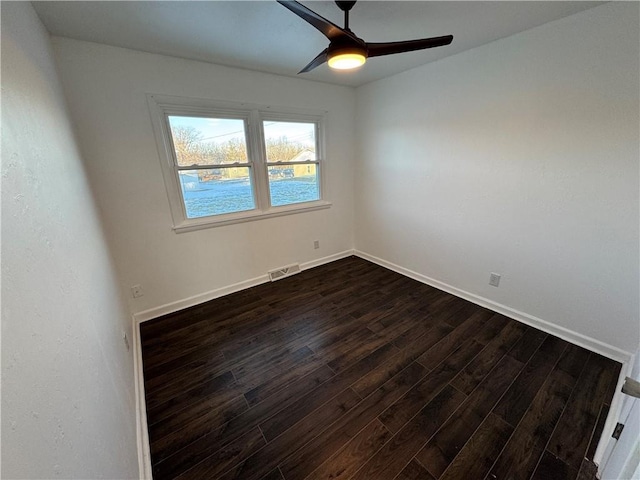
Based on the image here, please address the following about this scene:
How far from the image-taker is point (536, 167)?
2109mm

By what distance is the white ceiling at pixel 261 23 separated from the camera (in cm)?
158

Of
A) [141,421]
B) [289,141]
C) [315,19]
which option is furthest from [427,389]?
[289,141]

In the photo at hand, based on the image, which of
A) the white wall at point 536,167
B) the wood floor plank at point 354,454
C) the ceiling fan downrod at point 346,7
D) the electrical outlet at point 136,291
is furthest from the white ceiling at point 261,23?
the wood floor plank at point 354,454

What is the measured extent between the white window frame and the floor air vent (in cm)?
Answer: 71

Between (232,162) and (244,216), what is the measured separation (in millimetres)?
591

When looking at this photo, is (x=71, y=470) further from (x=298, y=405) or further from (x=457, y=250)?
(x=457, y=250)

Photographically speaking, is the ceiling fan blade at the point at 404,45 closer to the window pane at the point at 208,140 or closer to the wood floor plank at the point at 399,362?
the window pane at the point at 208,140

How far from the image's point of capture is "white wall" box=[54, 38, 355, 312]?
2047 millimetres

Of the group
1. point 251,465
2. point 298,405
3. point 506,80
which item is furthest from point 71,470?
point 506,80

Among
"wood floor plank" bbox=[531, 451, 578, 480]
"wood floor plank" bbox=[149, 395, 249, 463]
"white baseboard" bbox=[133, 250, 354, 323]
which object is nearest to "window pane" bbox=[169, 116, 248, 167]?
"white baseboard" bbox=[133, 250, 354, 323]

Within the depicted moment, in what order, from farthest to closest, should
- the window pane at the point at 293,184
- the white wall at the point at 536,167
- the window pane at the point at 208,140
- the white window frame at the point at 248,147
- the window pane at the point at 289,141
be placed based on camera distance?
the window pane at the point at 293,184 < the window pane at the point at 289,141 < the window pane at the point at 208,140 < the white window frame at the point at 248,147 < the white wall at the point at 536,167

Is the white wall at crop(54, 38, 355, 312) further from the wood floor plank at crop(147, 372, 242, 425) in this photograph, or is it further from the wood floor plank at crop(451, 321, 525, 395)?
the wood floor plank at crop(451, 321, 525, 395)

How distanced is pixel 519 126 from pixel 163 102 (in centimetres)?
303

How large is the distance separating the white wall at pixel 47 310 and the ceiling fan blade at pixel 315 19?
1.08m
